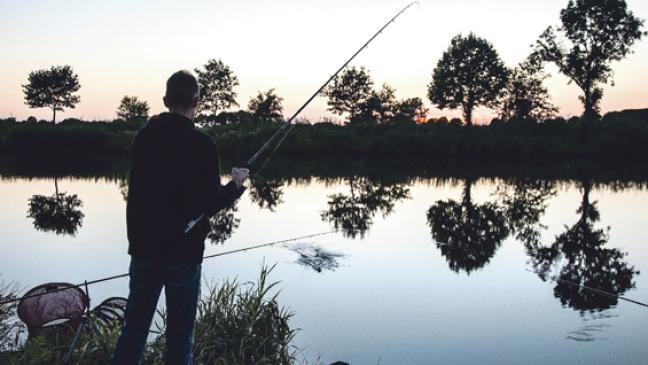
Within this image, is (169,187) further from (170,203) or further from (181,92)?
(181,92)

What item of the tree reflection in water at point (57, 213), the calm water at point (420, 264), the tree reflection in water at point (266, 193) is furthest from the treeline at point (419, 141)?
the tree reflection in water at point (57, 213)

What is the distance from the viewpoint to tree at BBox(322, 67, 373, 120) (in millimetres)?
62125

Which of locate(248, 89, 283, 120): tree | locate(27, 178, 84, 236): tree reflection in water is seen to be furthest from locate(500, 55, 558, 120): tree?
locate(27, 178, 84, 236): tree reflection in water

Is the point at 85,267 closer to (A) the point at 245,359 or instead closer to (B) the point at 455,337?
(A) the point at 245,359

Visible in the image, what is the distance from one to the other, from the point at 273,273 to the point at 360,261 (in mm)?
1915

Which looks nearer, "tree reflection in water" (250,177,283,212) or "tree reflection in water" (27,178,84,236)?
"tree reflection in water" (27,178,84,236)

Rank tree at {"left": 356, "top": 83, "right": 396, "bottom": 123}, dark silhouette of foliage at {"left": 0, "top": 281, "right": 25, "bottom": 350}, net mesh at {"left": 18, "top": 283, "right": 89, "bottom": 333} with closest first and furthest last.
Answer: net mesh at {"left": 18, "top": 283, "right": 89, "bottom": 333}
dark silhouette of foliage at {"left": 0, "top": 281, "right": 25, "bottom": 350}
tree at {"left": 356, "top": 83, "right": 396, "bottom": 123}

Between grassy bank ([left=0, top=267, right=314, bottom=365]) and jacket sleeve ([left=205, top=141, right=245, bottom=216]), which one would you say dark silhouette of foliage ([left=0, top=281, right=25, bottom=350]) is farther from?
jacket sleeve ([left=205, top=141, right=245, bottom=216])

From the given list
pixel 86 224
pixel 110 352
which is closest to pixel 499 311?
pixel 110 352

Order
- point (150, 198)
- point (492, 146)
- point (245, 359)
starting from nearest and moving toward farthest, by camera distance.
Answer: point (150, 198) → point (245, 359) → point (492, 146)

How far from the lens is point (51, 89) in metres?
62.6

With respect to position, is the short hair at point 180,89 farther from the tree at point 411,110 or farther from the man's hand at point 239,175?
the tree at point 411,110

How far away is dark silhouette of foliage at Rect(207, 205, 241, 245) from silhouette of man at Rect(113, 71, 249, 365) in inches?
308

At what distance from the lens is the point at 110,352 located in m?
3.94
